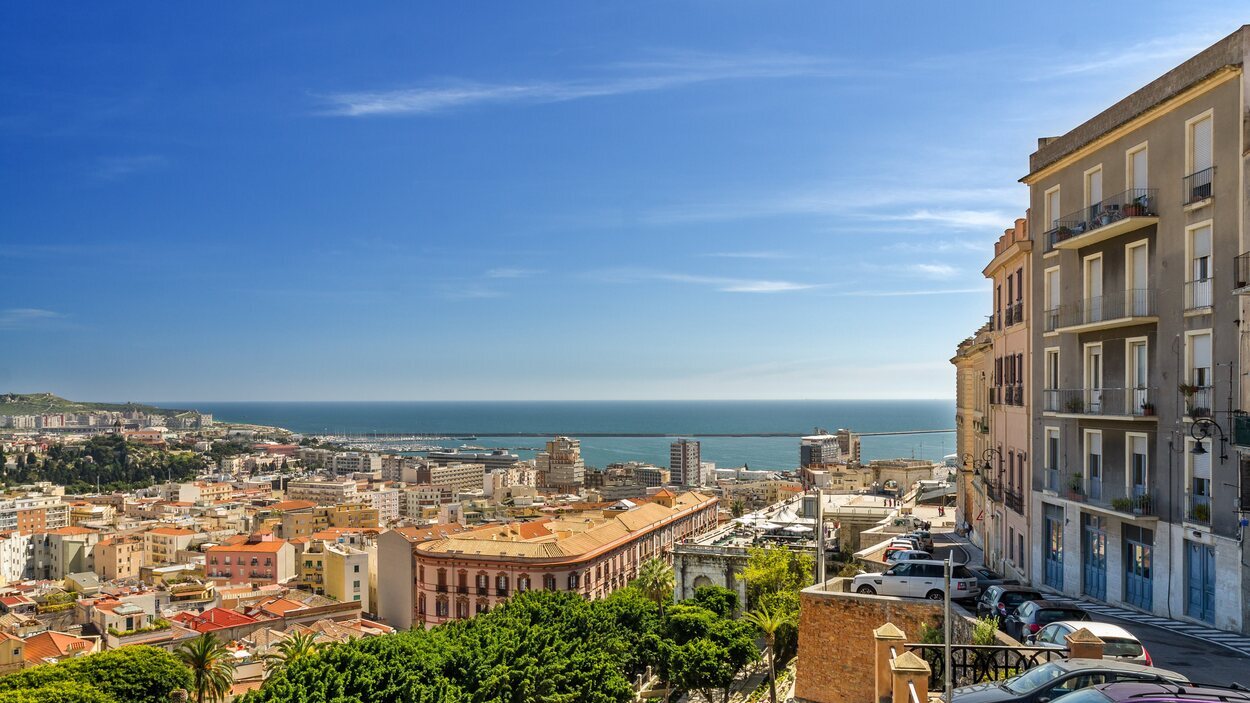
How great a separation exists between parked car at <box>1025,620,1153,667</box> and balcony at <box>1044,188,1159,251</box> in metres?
9.12

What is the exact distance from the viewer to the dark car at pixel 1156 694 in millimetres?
8609

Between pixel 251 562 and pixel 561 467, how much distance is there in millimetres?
101008

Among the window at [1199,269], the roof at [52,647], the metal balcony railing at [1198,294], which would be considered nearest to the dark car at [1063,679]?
the metal balcony railing at [1198,294]

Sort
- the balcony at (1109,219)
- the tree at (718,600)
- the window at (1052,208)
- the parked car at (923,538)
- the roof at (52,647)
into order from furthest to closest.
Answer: the roof at (52,647), the tree at (718,600), the parked car at (923,538), the window at (1052,208), the balcony at (1109,219)

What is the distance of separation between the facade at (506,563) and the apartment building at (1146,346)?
1212 inches

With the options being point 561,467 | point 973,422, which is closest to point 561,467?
point 561,467

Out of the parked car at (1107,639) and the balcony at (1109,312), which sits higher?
the balcony at (1109,312)

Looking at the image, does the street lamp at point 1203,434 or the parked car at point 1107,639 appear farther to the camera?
the street lamp at point 1203,434

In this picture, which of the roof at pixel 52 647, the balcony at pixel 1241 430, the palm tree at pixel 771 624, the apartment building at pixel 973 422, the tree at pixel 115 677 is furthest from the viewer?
the roof at pixel 52 647

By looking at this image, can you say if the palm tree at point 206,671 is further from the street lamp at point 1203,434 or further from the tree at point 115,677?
the street lamp at point 1203,434

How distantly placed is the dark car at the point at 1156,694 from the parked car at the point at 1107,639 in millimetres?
3316

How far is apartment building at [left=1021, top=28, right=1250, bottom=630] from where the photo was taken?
644 inches

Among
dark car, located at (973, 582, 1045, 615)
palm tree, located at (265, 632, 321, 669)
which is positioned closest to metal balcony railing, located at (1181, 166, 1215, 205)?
dark car, located at (973, 582, 1045, 615)

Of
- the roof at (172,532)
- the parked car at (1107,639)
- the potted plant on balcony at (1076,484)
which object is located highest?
the potted plant on balcony at (1076,484)
